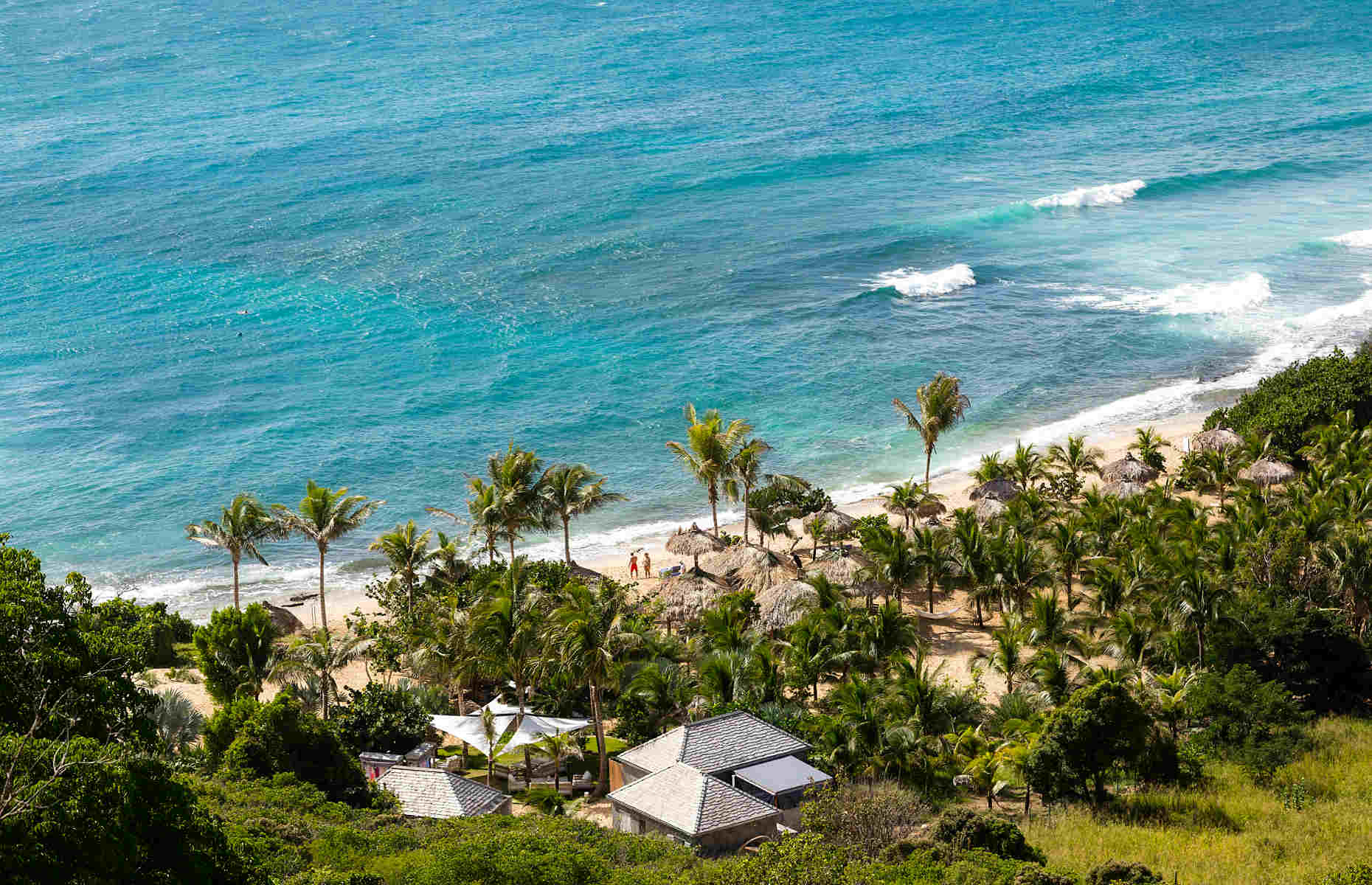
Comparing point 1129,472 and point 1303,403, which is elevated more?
point 1303,403

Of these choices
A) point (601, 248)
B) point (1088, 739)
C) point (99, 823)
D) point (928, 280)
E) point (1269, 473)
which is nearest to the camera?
point (99, 823)

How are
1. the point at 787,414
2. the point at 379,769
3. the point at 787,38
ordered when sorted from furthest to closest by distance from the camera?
1. the point at 787,38
2. the point at 787,414
3. the point at 379,769

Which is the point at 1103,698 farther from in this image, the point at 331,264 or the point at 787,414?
the point at 331,264

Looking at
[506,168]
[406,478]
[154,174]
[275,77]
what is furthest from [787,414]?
[275,77]

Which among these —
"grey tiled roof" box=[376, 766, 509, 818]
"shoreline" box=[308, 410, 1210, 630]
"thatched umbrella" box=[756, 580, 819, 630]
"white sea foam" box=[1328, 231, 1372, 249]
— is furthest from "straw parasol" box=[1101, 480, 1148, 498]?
"white sea foam" box=[1328, 231, 1372, 249]

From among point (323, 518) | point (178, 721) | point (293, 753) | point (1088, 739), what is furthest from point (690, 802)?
point (323, 518)

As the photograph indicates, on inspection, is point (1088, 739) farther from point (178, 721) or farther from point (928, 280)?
point (928, 280)
